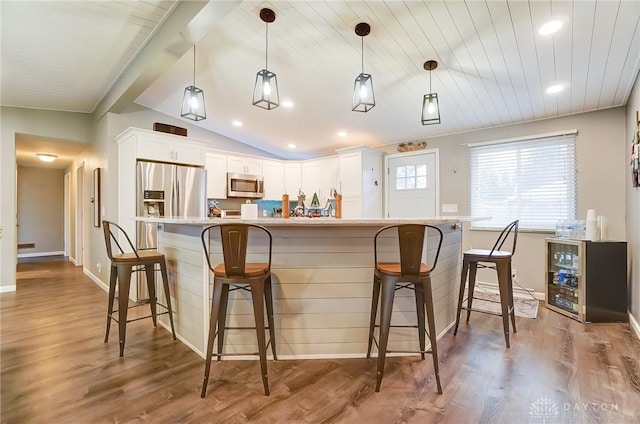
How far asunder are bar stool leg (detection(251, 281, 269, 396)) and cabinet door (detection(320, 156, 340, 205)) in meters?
3.55

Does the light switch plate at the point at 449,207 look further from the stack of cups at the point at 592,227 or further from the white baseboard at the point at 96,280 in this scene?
the white baseboard at the point at 96,280

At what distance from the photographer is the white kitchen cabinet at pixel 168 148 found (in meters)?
3.80

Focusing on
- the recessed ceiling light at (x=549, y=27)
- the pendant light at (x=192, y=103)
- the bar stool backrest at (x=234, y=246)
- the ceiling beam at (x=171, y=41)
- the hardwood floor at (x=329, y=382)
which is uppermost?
the ceiling beam at (x=171, y=41)

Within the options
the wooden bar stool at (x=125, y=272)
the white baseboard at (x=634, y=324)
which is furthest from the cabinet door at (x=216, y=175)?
the white baseboard at (x=634, y=324)

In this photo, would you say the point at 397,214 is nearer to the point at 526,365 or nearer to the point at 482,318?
the point at 482,318

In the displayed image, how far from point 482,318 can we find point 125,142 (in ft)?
16.0

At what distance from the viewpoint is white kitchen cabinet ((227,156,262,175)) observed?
5280mm

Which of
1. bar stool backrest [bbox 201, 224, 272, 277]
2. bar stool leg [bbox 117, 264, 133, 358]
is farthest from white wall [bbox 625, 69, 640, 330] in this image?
bar stool leg [bbox 117, 264, 133, 358]

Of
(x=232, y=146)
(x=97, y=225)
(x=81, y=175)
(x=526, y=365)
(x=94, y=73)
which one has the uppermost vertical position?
(x=94, y=73)

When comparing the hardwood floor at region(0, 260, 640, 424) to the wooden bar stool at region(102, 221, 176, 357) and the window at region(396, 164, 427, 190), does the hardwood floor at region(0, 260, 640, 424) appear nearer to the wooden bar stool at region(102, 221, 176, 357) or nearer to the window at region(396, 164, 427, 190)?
the wooden bar stool at region(102, 221, 176, 357)

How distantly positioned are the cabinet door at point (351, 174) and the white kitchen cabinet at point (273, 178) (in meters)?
1.48

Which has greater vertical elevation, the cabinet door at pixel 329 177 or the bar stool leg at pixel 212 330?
the cabinet door at pixel 329 177

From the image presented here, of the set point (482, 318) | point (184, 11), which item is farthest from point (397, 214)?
point (184, 11)

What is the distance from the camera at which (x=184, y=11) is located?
232 cm
